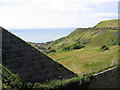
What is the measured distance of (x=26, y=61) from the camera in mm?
9859

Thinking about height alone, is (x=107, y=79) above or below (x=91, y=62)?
above

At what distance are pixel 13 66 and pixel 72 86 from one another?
3644 millimetres

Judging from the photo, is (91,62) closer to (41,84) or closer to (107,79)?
(107,79)

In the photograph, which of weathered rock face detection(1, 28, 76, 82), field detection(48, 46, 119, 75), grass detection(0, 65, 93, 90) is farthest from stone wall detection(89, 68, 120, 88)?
weathered rock face detection(1, 28, 76, 82)

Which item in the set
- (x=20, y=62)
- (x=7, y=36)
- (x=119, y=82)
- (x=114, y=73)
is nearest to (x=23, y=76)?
(x=20, y=62)

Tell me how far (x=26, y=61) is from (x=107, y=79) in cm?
640

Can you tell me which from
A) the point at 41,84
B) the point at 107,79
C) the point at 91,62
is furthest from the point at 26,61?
the point at 91,62

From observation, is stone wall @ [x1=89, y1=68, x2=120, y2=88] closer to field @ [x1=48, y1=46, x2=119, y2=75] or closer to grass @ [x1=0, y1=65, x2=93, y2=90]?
grass @ [x1=0, y1=65, x2=93, y2=90]

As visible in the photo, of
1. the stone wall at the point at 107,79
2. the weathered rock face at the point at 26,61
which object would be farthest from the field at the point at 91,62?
the weathered rock face at the point at 26,61

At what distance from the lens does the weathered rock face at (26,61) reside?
30.5 ft

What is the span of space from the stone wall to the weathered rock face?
264 cm

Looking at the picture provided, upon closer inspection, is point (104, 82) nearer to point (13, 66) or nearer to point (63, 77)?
point (63, 77)

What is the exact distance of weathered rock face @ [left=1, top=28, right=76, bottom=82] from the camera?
9.30m

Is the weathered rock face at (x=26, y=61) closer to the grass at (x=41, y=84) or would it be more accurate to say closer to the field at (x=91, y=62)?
the grass at (x=41, y=84)
